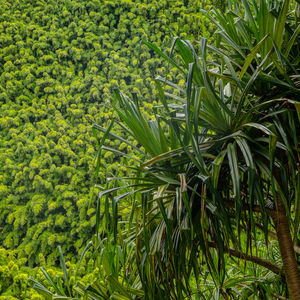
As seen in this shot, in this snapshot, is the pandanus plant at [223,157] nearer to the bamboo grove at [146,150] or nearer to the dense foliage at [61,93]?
the bamboo grove at [146,150]

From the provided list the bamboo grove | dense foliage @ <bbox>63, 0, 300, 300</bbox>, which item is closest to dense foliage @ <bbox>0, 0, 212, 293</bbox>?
the bamboo grove

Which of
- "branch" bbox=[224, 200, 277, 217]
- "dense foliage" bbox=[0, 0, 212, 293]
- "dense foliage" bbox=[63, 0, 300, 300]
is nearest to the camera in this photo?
"dense foliage" bbox=[63, 0, 300, 300]

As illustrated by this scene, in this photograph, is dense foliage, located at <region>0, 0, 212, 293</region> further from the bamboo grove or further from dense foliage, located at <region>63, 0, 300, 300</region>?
dense foliage, located at <region>63, 0, 300, 300</region>

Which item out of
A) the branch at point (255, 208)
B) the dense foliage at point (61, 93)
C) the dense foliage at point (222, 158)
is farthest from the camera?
the dense foliage at point (61, 93)

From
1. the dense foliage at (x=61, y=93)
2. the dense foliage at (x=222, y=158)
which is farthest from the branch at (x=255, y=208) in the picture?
the dense foliage at (x=61, y=93)

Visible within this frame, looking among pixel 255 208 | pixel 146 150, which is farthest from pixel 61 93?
pixel 255 208

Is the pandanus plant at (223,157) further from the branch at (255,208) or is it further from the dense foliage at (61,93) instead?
the dense foliage at (61,93)

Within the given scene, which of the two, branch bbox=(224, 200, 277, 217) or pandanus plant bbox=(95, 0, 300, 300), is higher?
pandanus plant bbox=(95, 0, 300, 300)

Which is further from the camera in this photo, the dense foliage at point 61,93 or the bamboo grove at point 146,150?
the dense foliage at point 61,93

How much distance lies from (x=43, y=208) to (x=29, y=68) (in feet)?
7.89

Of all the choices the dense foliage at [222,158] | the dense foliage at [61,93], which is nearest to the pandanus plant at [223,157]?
the dense foliage at [222,158]

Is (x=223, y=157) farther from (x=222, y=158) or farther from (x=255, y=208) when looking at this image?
(x=255, y=208)

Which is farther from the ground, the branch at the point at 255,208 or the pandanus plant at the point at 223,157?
the pandanus plant at the point at 223,157

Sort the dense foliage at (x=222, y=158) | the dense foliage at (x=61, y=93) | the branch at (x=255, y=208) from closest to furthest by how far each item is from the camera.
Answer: the dense foliage at (x=222, y=158) → the branch at (x=255, y=208) → the dense foliage at (x=61, y=93)
